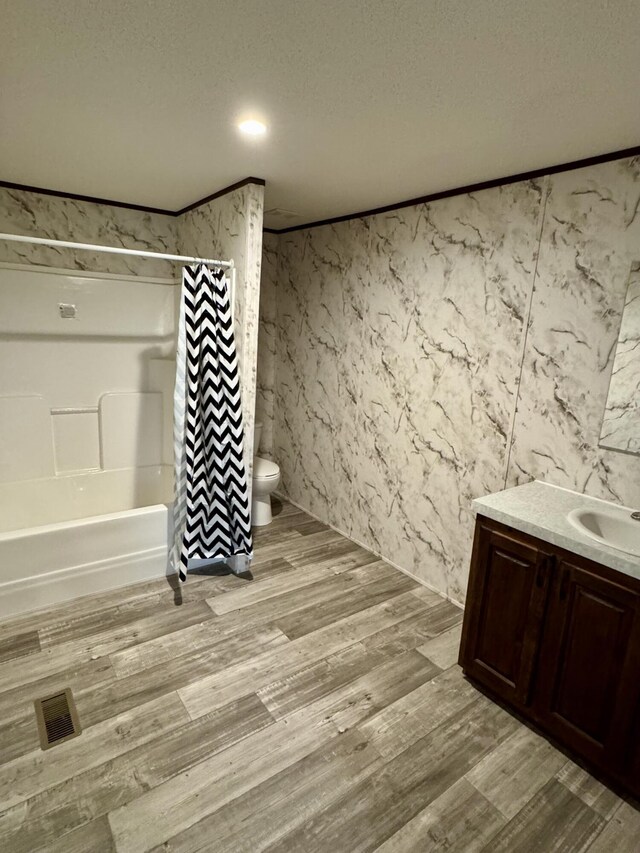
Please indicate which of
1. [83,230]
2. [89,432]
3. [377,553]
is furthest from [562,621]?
[83,230]

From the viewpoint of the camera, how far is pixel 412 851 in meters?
1.46

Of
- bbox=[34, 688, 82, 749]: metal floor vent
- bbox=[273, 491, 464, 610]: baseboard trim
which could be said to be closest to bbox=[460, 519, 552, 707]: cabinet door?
bbox=[273, 491, 464, 610]: baseboard trim

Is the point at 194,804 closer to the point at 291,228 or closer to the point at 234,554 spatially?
the point at 234,554

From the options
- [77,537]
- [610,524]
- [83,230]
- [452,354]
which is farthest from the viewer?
[83,230]

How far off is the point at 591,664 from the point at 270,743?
1.23 metres

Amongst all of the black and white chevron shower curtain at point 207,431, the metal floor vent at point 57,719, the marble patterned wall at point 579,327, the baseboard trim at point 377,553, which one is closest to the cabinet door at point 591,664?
the marble patterned wall at point 579,327

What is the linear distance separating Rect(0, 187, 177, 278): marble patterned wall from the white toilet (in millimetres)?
1666

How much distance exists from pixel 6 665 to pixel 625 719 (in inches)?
98.3

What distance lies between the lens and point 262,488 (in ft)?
11.6

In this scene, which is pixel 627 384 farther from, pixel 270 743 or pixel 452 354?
pixel 270 743

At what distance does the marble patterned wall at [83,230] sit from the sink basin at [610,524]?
10.6ft

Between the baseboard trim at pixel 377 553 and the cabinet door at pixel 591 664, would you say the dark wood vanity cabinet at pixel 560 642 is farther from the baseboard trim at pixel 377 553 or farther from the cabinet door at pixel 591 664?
the baseboard trim at pixel 377 553

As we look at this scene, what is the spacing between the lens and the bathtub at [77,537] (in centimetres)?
242

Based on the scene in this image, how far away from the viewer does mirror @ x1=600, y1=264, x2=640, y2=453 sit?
193 cm
